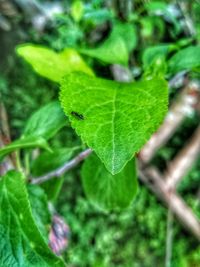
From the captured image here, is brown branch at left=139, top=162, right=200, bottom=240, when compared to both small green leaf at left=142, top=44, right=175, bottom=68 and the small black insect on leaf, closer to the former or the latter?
small green leaf at left=142, top=44, right=175, bottom=68

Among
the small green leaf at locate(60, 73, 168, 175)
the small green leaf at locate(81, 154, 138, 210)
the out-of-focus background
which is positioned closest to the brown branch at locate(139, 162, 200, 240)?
the out-of-focus background

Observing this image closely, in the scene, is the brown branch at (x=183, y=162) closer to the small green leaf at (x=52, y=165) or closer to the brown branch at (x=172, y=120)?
the brown branch at (x=172, y=120)

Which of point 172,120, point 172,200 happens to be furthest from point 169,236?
point 172,120

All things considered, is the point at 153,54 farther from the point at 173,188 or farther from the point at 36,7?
the point at 173,188

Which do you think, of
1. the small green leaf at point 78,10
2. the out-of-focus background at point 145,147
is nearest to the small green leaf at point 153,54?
the out-of-focus background at point 145,147

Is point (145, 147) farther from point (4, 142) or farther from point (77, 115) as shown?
point (77, 115)

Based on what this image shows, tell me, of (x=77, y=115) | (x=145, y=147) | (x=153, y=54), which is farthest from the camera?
(x=145, y=147)
